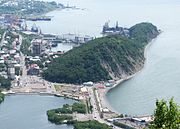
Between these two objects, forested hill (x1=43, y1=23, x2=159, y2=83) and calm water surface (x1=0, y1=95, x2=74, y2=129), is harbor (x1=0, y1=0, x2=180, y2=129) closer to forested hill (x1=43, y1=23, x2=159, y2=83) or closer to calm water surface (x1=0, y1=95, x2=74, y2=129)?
calm water surface (x1=0, y1=95, x2=74, y2=129)

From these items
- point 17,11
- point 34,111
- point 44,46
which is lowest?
point 34,111

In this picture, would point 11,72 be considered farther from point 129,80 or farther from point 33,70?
point 129,80

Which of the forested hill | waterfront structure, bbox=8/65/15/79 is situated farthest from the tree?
waterfront structure, bbox=8/65/15/79

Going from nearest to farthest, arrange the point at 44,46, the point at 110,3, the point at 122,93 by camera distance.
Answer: the point at 122,93 → the point at 44,46 → the point at 110,3

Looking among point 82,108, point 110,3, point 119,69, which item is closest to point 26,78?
point 119,69

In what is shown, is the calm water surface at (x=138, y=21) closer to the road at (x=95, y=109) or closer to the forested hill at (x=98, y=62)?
the road at (x=95, y=109)

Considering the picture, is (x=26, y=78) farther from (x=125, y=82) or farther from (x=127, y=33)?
(x=127, y=33)
